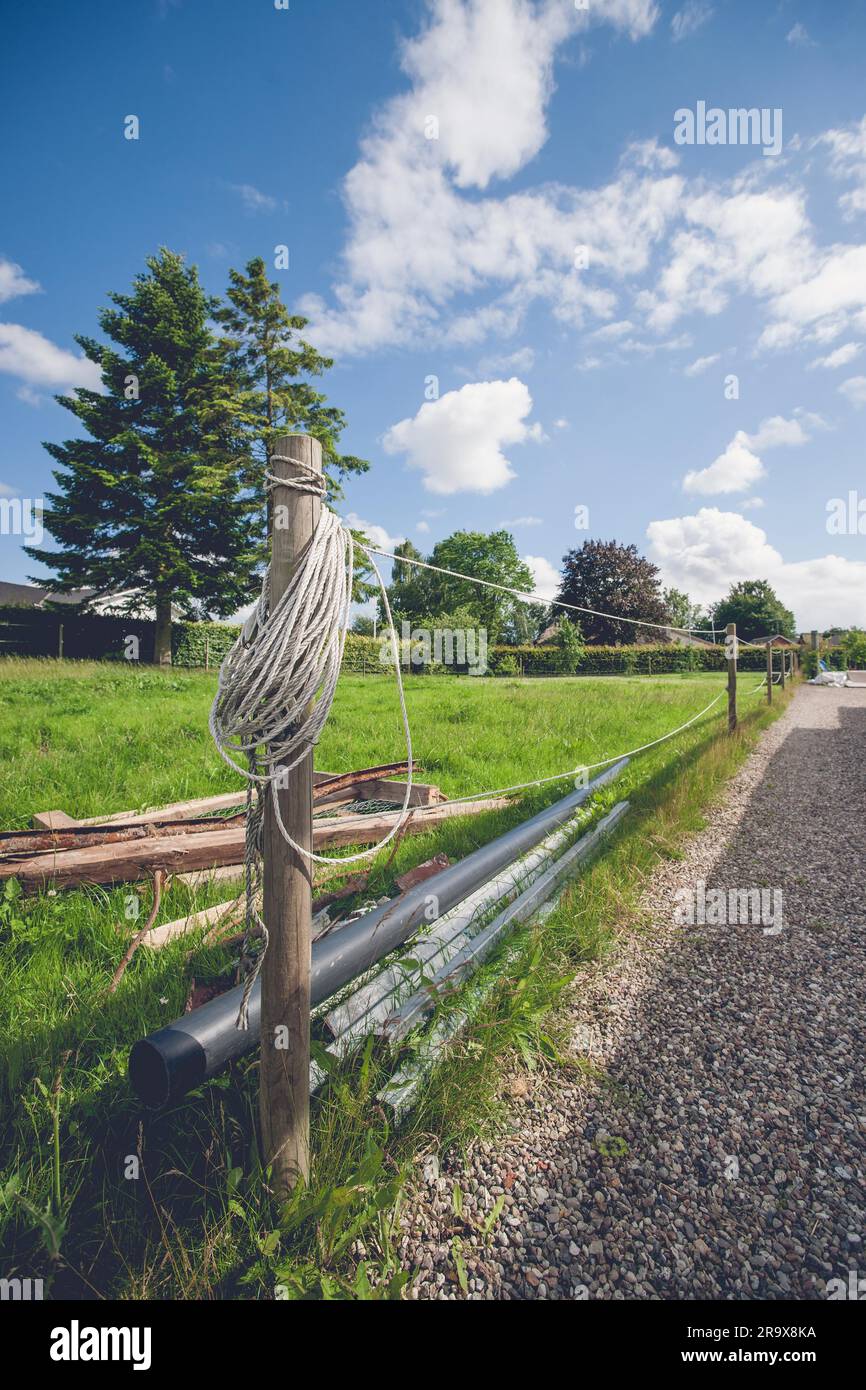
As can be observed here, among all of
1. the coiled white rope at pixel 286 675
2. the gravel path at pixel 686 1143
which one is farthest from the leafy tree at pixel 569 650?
the coiled white rope at pixel 286 675

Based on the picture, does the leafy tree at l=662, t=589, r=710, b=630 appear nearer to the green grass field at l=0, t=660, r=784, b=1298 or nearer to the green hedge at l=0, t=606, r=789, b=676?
the green hedge at l=0, t=606, r=789, b=676

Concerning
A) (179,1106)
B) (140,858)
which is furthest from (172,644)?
(179,1106)

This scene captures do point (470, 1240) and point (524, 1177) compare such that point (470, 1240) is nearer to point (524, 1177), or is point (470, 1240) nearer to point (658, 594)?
point (524, 1177)

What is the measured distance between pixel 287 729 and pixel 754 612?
262ft

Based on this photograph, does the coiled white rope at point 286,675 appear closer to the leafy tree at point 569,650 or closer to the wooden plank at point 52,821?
the wooden plank at point 52,821

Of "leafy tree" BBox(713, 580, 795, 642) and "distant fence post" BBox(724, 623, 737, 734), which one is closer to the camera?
"distant fence post" BBox(724, 623, 737, 734)

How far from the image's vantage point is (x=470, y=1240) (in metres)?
1.72

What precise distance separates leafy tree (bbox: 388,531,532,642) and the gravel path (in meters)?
33.6

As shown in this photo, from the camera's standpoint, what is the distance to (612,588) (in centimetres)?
5438

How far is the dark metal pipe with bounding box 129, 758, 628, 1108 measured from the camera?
1845mm

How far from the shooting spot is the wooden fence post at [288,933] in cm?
170

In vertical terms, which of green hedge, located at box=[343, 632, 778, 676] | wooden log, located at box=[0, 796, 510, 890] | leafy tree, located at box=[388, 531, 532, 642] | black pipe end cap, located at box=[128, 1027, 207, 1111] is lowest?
black pipe end cap, located at box=[128, 1027, 207, 1111]

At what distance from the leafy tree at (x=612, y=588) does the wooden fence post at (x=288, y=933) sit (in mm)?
49762

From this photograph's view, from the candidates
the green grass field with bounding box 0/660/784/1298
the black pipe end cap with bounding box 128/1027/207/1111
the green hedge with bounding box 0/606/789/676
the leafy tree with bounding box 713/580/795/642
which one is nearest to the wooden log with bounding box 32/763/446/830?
the green grass field with bounding box 0/660/784/1298
